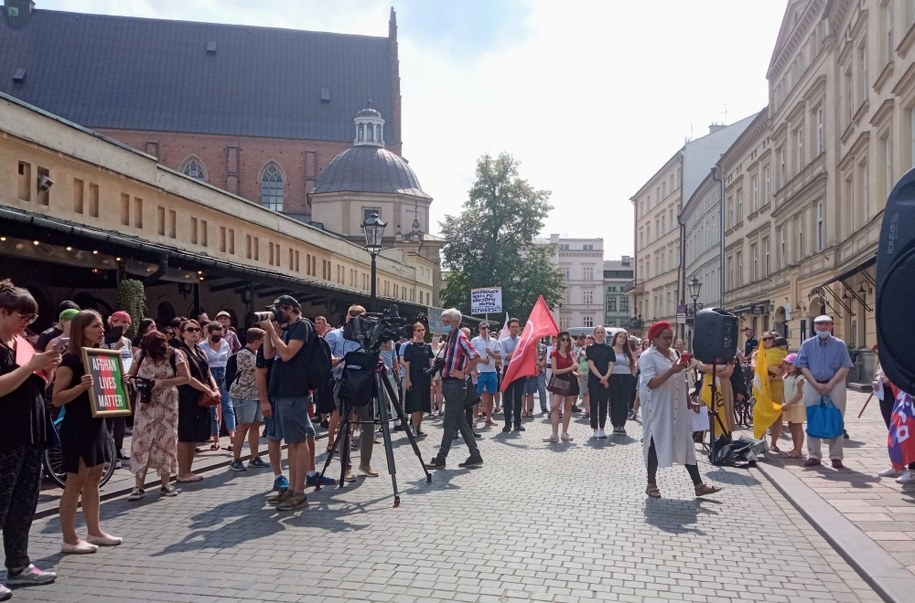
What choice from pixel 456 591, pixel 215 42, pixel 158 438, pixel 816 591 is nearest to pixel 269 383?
pixel 158 438

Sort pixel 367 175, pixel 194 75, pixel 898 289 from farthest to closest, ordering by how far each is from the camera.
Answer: pixel 194 75, pixel 367 175, pixel 898 289

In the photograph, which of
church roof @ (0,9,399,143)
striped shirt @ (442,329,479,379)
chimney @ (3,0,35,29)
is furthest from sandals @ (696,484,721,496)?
chimney @ (3,0,35,29)

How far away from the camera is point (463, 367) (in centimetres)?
1078

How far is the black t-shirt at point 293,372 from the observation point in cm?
798

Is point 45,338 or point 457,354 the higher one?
point 45,338

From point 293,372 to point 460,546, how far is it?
2497 millimetres

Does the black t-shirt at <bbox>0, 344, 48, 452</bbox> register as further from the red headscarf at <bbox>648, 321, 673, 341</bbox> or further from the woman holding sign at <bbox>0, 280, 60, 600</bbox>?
the red headscarf at <bbox>648, 321, 673, 341</bbox>

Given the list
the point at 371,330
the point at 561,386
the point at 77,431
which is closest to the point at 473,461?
the point at 371,330

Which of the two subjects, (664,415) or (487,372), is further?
(487,372)

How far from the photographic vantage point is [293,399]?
26.3ft

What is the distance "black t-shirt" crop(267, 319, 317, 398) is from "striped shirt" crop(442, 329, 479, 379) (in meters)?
3.03

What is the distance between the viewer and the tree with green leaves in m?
60.2

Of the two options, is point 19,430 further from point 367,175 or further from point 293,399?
point 367,175

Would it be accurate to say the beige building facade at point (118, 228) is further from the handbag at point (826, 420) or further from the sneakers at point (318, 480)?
the handbag at point (826, 420)
